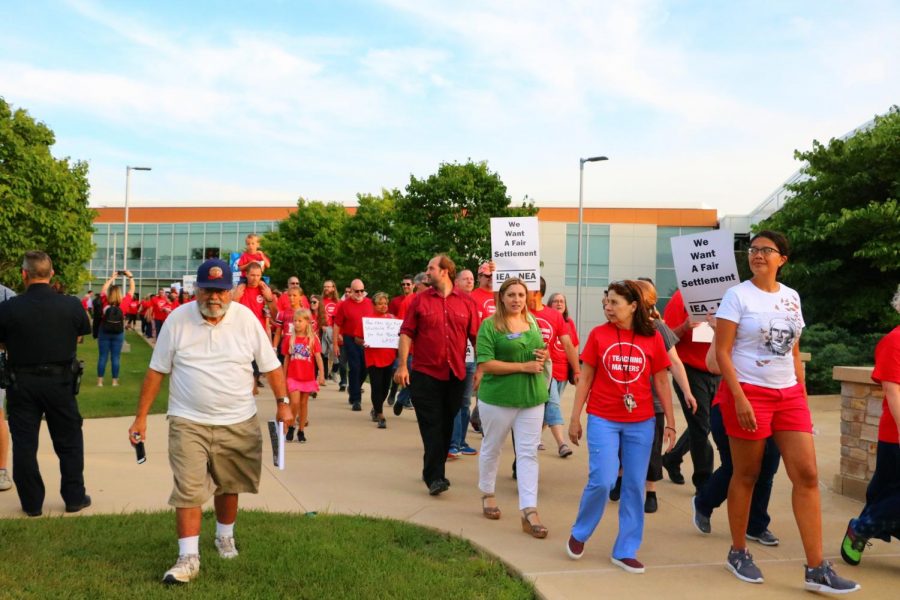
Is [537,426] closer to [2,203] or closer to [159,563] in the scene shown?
[159,563]

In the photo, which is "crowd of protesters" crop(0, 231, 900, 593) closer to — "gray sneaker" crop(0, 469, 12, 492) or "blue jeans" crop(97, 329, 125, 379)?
"gray sneaker" crop(0, 469, 12, 492)

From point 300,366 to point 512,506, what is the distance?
3.93 metres

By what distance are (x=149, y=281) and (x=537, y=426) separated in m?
78.5

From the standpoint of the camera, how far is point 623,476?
5383 millimetres

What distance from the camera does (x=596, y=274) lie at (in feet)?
168

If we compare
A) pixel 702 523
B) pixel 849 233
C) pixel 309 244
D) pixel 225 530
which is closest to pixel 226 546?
pixel 225 530

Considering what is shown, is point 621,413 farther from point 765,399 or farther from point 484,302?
point 484,302

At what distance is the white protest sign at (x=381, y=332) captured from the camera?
11789 millimetres

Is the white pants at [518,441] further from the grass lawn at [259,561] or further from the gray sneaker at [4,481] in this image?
the gray sneaker at [4,481]

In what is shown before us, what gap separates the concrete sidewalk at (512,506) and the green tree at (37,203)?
27.0 meters

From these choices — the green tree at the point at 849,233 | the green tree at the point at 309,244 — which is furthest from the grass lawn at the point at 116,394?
the green tree at the point at 309,244

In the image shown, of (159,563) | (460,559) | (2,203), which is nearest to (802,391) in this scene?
(460,559)

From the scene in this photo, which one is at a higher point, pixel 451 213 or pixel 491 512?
pixel 451 213

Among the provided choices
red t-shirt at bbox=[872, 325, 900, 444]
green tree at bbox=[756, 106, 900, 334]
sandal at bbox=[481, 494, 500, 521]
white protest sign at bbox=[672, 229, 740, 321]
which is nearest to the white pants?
sandal at bbox=[481, 494, 500, 521]
